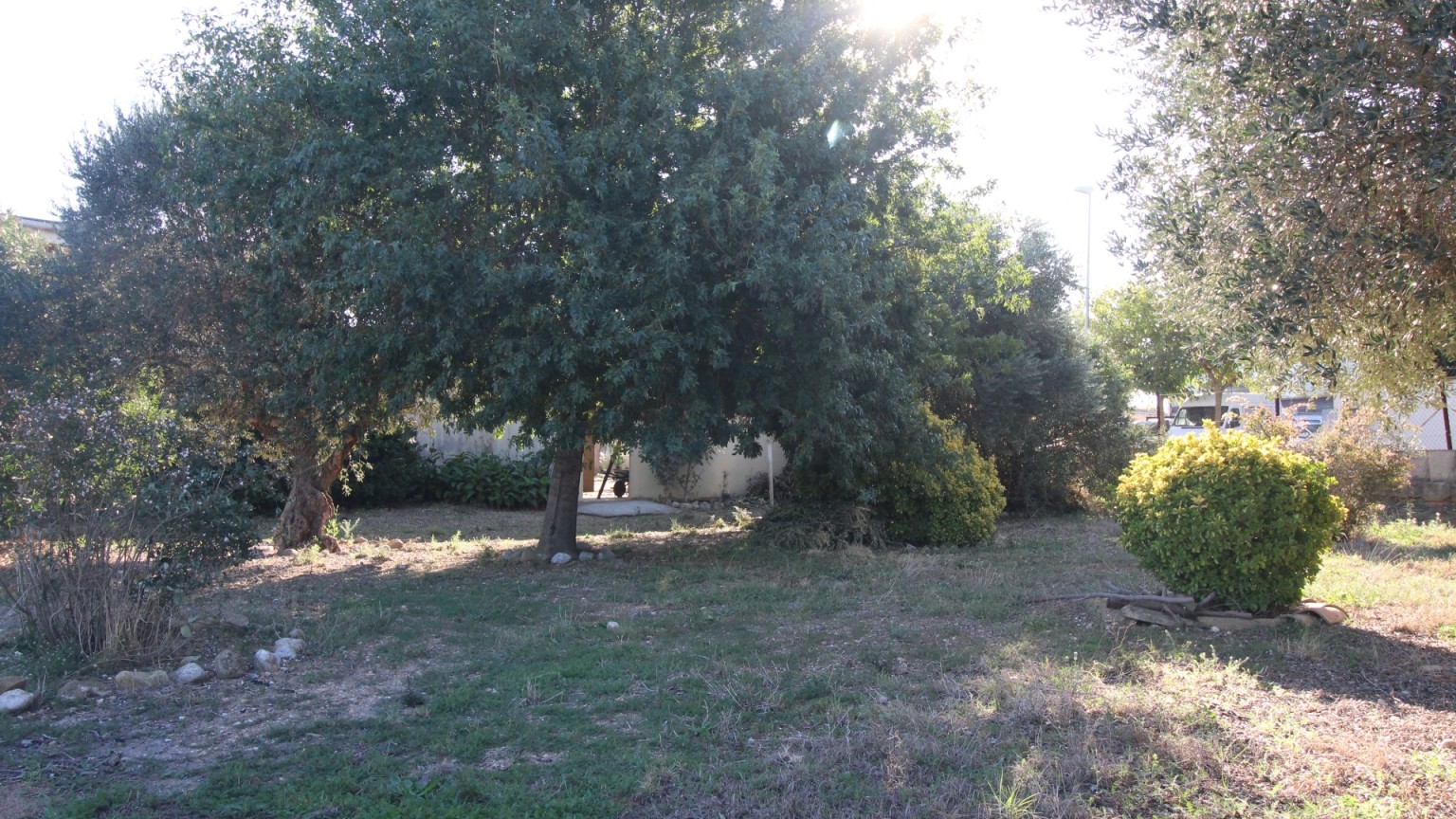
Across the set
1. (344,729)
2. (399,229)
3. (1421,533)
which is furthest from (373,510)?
(1421,533)

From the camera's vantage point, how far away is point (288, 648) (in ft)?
22.6

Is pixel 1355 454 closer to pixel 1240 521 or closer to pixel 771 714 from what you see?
pixel 1240 521

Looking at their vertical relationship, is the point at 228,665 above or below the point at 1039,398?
below

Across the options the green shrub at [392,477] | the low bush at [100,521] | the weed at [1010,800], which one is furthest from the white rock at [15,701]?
the green shrub at [392,477]

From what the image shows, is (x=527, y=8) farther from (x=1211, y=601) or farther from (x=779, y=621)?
(x=1211, y=601)

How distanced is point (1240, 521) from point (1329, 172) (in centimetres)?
256

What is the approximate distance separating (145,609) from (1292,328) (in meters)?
7.28

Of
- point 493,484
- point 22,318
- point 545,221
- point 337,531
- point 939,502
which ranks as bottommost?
point 337,531

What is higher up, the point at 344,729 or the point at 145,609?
the point at 145,609

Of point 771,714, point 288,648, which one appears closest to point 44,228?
point 288,648

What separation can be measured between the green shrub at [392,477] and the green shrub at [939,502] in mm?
10314

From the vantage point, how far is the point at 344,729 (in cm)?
542

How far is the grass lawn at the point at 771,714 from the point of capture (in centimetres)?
443

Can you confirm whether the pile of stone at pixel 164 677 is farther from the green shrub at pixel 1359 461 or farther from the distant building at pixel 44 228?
the green shrub at pixel 1359 461
